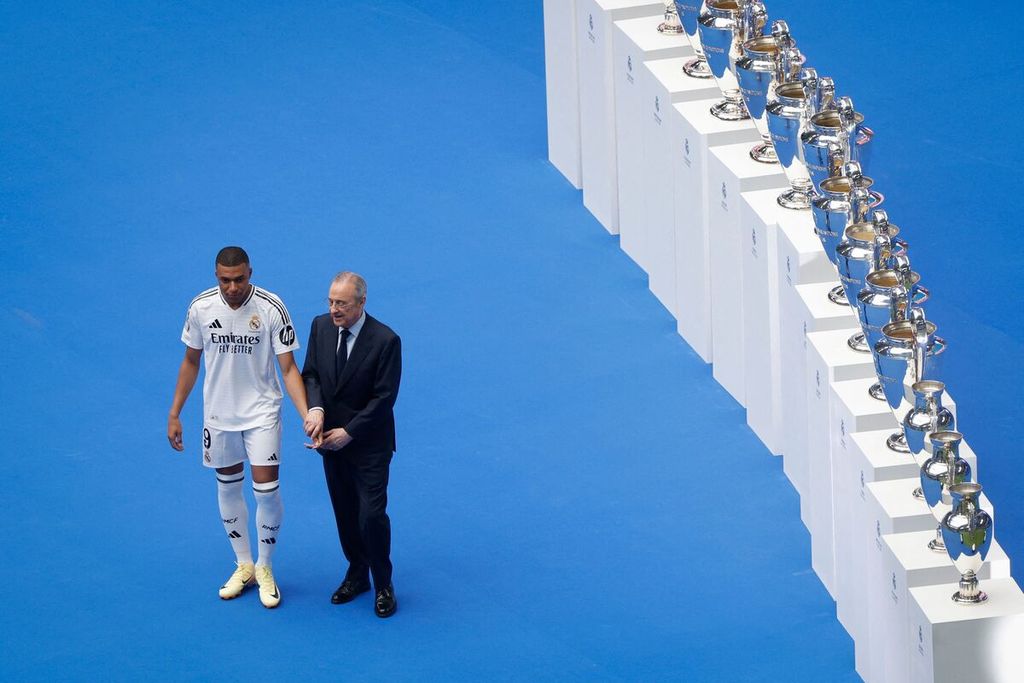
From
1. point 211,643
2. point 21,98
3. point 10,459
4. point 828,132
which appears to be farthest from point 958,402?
point 21,98

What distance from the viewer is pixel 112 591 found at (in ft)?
30.3

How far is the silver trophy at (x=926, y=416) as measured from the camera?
7.75 metres

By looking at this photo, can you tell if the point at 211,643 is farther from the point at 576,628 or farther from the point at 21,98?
the point at 21,98

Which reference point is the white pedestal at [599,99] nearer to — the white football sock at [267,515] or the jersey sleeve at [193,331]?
the white football sock at [267,515]

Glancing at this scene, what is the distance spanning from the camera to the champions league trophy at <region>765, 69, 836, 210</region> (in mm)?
9203

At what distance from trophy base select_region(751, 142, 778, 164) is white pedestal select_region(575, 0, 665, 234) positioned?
1800 millimetres

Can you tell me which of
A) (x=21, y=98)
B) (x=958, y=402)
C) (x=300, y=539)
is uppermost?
(x=21, y=98)

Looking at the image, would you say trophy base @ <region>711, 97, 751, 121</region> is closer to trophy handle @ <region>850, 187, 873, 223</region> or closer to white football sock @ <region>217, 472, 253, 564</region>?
trophy handle @ <region>850, 187, 873, 223</region>

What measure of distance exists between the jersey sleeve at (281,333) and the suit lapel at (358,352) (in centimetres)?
25

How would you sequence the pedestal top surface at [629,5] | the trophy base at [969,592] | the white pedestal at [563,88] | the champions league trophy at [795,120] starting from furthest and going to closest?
the white pedestal at [563,88] < the pedestal top surface at [629,5] < the champions league trophy at [795,120] < the trophy base at [969,592]

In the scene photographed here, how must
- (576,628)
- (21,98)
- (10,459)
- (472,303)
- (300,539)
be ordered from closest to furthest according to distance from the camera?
1. (576,628)
2. (300,539)
3. (10,459)
4. (472,303)
5. (21,98)

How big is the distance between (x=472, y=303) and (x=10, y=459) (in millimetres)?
2592

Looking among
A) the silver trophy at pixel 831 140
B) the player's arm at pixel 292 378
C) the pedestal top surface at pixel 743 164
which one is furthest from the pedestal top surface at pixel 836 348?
the player's arm at pixel 292 378

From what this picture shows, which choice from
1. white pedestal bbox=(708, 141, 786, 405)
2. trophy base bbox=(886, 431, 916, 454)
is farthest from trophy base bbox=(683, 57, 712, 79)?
trophy base bbox=(886, 431, 916, 454)
